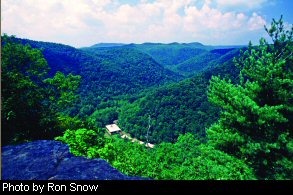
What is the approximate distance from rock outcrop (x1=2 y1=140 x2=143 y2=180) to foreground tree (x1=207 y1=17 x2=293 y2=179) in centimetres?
859

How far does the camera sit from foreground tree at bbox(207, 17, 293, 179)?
11758mm

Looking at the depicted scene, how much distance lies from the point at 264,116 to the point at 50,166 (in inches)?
393

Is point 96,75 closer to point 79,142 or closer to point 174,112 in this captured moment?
point 174,112

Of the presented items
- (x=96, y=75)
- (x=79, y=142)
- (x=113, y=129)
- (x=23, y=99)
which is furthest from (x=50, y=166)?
(x=96, y=75)

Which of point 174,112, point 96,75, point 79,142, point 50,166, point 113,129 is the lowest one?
point 113,129

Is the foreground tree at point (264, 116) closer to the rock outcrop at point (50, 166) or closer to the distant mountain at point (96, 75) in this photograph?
the rock outcrop at point (50, 166)

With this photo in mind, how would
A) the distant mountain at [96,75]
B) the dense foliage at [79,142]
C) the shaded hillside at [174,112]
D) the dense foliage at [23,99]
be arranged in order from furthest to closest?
the distant mountain at [96,75] → the shaded hillside at [174,112] → the dense foliage at [79,142] → the dense foliage at [23,99]

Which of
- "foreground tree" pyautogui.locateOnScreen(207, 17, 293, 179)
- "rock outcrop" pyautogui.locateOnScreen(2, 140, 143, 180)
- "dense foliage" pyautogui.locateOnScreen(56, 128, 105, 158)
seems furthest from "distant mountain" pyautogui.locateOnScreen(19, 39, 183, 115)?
"rock outcrop" pyautogui.locateOnScreen(2, 140, 143, 180)

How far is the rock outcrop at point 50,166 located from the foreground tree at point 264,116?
8594 millimetres

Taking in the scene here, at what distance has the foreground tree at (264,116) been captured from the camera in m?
11.8

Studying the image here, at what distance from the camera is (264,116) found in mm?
11742

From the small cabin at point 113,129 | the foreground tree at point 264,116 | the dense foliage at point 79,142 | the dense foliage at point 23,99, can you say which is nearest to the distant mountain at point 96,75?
the small cabin at point 113,129

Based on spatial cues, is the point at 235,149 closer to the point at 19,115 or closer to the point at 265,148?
the point at 265,148
